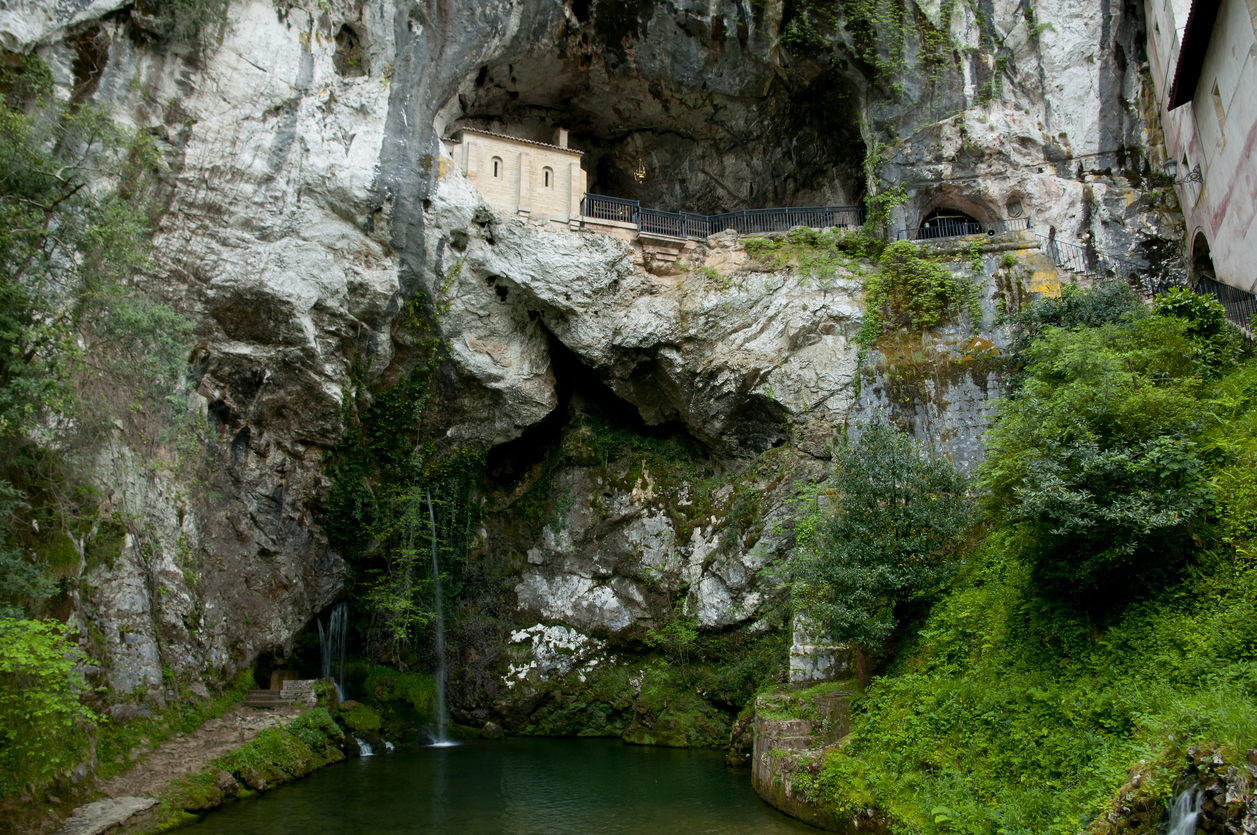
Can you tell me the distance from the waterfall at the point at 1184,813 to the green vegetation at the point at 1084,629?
14cm

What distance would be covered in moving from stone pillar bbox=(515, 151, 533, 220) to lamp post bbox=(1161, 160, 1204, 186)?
1684 centimetres

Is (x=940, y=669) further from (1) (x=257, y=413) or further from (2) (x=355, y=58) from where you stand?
(2) (x=355, y=58)

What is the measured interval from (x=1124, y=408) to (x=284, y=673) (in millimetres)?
18139

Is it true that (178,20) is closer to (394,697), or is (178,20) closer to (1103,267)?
(394,697)

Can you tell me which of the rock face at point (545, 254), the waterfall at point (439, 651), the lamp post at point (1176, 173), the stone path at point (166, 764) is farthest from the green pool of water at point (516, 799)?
the lamp post at point (1176, 173)

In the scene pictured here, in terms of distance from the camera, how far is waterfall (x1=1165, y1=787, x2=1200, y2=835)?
6297 mm

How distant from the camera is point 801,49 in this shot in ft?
73.6

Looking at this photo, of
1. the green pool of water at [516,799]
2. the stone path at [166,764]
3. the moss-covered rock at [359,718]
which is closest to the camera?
the stone path at [166,764]

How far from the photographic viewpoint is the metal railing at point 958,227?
21484 mm

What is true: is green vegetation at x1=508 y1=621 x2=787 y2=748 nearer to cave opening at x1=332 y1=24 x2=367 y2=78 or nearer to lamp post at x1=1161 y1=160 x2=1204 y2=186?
lamp post at x1=1161 y1=160 x2=1204 y2=186

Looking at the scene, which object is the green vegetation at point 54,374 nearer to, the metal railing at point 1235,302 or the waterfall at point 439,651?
the waterfall at point 439,651

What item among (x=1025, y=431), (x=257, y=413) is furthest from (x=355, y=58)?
(x=1025, y=431)

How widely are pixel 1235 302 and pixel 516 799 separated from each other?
16.3 meters

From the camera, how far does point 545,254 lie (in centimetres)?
2091
